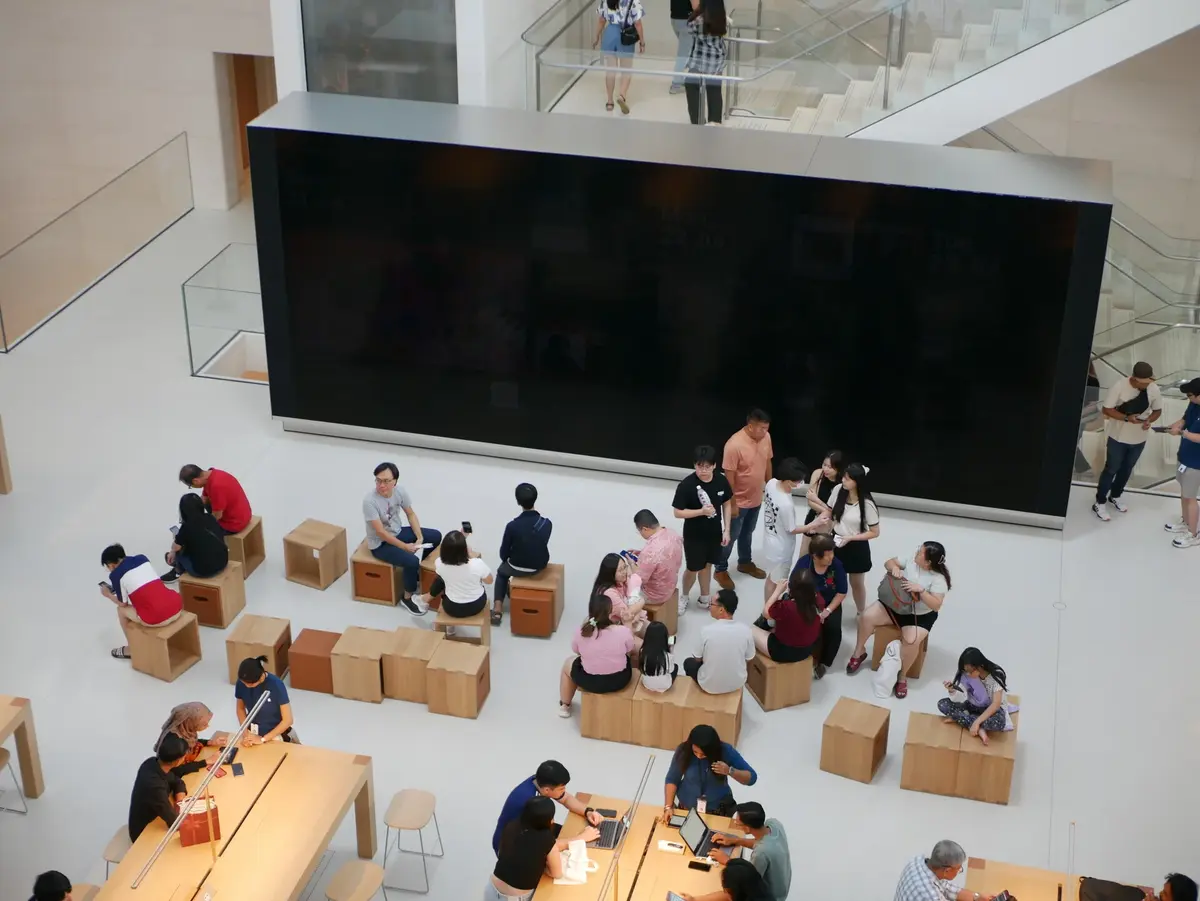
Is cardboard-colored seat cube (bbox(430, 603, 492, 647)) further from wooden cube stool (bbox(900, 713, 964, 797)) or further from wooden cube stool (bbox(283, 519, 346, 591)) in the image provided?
wooden cube stool (bbox(900, 713, 964, 797))

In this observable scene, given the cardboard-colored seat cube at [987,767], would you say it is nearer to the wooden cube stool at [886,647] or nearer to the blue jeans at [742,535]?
the wooden cube stool at [886,647]

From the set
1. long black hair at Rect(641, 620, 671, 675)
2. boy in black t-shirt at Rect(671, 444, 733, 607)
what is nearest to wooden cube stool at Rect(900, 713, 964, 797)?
long black hair at Rect(641, 620, 671, 675)

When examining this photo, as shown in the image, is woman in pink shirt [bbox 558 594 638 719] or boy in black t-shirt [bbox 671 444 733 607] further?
boy in black t-shirt [bbox 671 444 733 607]

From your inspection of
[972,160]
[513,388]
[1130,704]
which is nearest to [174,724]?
[513,388]

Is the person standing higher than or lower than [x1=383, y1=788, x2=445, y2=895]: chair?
higher

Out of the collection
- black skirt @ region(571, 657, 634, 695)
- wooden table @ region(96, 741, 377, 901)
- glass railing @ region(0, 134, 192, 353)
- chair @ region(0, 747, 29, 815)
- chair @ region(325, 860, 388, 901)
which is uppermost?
glass railing @ region(0, 134, 192, 353)

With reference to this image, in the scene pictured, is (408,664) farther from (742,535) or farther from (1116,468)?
(1116,468)

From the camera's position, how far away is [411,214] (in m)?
12.4

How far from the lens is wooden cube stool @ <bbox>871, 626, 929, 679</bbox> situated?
34.1ft

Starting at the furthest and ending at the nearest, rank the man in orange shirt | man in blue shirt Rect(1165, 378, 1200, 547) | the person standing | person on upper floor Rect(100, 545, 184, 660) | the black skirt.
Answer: the person standing
man in blue shirt Rect(1165, 378, 1200, 547)
the man in orange shirt
person on upper floor Rect(100, 545, 184, 660)
the black skirt

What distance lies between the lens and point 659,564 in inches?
408

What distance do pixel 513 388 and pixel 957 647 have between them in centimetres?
436

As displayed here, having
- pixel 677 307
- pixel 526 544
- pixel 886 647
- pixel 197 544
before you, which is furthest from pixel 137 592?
pixel 886 647

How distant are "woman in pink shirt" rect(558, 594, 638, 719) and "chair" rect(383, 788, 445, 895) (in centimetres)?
134
